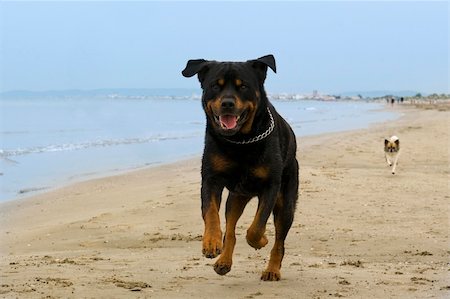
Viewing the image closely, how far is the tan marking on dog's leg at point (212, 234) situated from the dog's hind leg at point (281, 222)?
0.87 metres

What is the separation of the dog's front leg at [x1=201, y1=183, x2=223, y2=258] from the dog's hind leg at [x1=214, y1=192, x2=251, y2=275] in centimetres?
24

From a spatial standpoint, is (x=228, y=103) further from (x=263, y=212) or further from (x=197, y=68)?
(x=263, y=212)

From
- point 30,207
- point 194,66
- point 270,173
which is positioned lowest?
point 30,207

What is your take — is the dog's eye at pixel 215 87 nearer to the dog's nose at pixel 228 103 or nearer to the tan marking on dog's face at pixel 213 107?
the tan marking on dog's face at pixel 213 107

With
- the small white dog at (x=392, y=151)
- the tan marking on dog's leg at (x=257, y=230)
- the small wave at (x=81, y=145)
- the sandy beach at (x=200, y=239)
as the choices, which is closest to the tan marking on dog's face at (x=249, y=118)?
the tan marking on dog's leg at (x=257, y=230)

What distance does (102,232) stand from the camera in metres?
8.52

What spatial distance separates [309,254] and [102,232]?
290cm

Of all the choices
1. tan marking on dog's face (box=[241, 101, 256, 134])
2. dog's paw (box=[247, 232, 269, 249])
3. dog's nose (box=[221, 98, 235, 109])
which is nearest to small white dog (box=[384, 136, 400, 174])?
dog's paw (box=[247, 232, 269, 249])

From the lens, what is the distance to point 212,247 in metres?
4.96

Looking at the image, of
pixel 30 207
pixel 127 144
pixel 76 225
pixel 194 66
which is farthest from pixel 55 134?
pixel 194 66

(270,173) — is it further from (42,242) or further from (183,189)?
(183,189)

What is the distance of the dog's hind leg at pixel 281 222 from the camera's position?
18.9 ft

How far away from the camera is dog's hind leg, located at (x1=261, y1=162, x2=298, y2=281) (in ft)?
18.9

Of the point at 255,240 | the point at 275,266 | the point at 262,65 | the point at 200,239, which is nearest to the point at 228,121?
the point at 262,65
